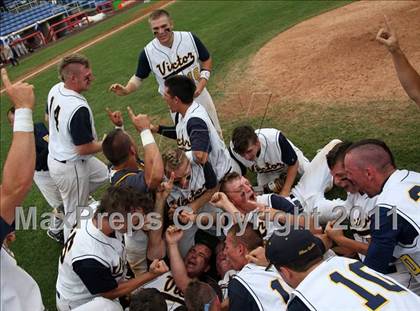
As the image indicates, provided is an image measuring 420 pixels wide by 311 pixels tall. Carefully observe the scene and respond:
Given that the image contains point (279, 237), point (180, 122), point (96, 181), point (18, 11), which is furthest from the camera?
point (18, 11)

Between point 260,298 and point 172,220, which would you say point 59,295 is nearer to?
point 172,220

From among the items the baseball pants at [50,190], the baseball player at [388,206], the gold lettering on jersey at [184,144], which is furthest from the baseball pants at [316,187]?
the baseball pants at [50,190]

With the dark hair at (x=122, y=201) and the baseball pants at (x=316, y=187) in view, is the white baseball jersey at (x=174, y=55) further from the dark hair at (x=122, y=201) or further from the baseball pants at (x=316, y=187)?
the dark hair at (x=122, y=201)

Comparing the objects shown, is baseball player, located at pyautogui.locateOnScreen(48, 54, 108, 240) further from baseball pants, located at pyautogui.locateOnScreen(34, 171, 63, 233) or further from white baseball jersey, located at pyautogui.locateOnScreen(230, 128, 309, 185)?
white baseball jersey, located at pyautogui.locateOnScreen(230, 128, 309, 185)

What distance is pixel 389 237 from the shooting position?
109 inches

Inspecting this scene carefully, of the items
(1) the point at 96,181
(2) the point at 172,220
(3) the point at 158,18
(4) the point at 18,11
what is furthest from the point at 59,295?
(4) the point at 18,11

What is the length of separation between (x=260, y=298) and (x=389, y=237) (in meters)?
0.91

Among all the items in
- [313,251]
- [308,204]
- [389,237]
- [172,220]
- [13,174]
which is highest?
[13,174]

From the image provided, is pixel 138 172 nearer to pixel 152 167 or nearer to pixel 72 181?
pixel 152 167

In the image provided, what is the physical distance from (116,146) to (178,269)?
1.28 metres

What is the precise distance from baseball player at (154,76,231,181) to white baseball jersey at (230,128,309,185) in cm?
37

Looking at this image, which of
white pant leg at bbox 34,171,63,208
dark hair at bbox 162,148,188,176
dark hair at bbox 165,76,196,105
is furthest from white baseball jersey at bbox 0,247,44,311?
white pant leg at bbox 34,171,63,208

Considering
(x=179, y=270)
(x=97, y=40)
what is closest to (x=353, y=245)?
(x=179, y=270)

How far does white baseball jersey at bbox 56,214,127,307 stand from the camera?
10.7 feet
